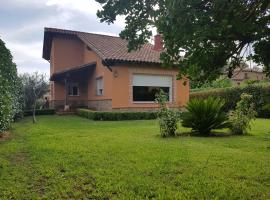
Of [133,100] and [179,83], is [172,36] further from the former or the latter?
[179,83]

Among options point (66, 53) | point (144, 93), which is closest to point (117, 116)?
point (144, 93)

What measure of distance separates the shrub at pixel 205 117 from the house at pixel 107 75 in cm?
992

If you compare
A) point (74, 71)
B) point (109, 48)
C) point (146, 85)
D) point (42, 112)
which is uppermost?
point (109, 48)

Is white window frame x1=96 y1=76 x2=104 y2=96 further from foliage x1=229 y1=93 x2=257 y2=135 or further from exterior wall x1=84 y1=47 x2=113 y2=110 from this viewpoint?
foliage x1=229 y1=93 x2=257 y2=135

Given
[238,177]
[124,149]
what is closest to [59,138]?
[124,149]

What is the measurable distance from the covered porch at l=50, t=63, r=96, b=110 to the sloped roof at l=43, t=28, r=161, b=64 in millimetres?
2888

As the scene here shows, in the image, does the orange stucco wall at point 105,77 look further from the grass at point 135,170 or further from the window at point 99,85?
the grass at point 135,170

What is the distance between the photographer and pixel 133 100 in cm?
2330

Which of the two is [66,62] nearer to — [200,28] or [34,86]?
[34,86]

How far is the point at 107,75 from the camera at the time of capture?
2292 cm

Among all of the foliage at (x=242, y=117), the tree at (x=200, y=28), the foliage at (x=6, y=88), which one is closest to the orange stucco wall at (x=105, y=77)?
the foliage at (x=242, y=117)

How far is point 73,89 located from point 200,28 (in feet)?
84.5

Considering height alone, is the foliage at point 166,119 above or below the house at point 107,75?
below

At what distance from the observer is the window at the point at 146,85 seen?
23438mm
